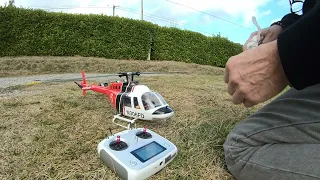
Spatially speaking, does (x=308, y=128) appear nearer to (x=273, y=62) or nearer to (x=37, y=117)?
(x=273, y=62)

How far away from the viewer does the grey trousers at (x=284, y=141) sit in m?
0.92

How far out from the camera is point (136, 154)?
1.32 m

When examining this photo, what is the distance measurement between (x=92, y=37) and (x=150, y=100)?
32.3ft

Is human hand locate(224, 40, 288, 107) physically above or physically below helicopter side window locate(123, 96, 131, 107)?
above

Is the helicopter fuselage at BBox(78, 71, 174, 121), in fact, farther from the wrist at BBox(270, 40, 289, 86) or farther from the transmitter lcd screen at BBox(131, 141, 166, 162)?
the wrist at BBox(270, 40, 289, 86)

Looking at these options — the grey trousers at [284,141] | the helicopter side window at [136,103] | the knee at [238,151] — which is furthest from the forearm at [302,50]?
the helicopter side window at [136,103]

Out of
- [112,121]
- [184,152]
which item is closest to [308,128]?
[184,152]

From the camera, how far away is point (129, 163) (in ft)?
4.07

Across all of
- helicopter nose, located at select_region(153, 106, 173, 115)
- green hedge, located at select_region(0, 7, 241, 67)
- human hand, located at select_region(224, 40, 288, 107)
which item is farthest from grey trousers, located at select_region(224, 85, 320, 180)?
green hedge, located at select_region(0, 7, 241, 67)

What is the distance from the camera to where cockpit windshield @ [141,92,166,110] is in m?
1.99

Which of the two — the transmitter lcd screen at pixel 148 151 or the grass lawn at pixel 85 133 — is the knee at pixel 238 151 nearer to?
the grass lawn at pixel 85 133

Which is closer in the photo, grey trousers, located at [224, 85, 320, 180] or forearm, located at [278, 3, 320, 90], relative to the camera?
forearm, located at [278, 3, 320, 90]

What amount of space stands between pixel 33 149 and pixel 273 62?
62.7 inches

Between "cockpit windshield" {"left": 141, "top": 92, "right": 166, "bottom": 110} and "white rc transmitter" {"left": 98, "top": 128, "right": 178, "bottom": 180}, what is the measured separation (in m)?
0.45
